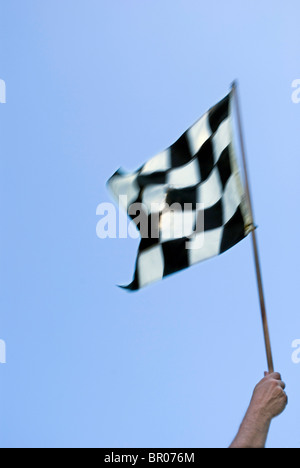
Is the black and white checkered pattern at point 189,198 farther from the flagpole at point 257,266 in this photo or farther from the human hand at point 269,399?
the human hand at point 269,399

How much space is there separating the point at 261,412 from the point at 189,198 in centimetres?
218

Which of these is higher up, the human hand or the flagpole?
the flagpole

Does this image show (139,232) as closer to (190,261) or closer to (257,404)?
(190,261)

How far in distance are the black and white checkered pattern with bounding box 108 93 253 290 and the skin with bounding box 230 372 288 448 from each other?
1.35 m

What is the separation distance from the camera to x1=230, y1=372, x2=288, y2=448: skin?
9.62ft

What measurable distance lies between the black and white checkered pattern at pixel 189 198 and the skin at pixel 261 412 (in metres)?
1.35

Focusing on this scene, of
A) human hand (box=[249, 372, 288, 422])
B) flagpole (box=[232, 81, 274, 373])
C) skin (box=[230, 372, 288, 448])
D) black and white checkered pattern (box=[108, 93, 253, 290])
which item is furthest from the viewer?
black and white checkered pattern (box=[108, 93, 253, 290])

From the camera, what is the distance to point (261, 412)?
10.4ft

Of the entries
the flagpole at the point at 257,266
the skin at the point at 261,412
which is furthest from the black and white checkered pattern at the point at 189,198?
the skin at the point at 261,412

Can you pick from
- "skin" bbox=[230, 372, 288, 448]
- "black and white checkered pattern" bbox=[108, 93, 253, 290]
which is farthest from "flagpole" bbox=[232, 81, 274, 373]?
"skin" bbox=[230, 372, 288, 448]

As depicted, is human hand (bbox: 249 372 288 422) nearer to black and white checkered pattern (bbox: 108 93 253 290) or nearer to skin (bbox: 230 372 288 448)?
skin (bbox: 230 372 288 448)

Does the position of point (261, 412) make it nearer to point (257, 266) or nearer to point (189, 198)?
point (257, 266)

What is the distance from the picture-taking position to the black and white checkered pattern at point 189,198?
4727 mm

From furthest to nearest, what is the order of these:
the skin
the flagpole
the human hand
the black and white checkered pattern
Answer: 1. the black and white checkered pattern
2. the flagpole
3. the human hand
4. the skin
